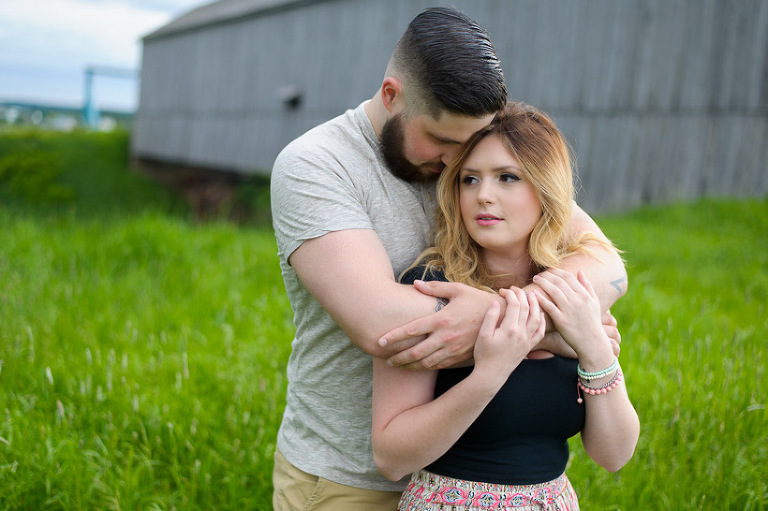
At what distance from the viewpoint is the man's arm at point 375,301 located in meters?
1.78

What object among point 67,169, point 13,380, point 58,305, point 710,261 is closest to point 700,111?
point 710,261

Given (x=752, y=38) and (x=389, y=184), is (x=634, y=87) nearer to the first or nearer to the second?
(x=752, y=38)

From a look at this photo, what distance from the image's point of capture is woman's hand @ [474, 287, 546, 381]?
5.55 ft

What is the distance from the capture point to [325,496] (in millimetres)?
2139

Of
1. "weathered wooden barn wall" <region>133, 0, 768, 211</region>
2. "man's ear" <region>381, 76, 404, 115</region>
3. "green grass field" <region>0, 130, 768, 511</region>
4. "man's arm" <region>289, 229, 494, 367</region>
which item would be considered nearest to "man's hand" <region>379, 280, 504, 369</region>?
"man's arm" <region>289, 229, 494, 367</region>

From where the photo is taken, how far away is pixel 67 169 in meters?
27.6

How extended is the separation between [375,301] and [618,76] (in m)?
11.5

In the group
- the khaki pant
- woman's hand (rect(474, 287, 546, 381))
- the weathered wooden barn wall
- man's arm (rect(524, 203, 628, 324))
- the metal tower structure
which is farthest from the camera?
the metal tower structure

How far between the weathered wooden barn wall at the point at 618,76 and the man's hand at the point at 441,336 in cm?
583

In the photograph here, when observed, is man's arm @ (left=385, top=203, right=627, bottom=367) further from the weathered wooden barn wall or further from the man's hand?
the weathered wooden barn wall

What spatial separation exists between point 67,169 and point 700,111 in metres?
24.4

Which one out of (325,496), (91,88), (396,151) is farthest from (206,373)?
(91,88)

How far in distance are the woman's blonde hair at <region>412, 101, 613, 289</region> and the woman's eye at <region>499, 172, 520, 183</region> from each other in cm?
3

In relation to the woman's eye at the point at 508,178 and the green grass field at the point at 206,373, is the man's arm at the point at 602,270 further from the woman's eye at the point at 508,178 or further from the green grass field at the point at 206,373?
the green grass field at the point at 206,373
